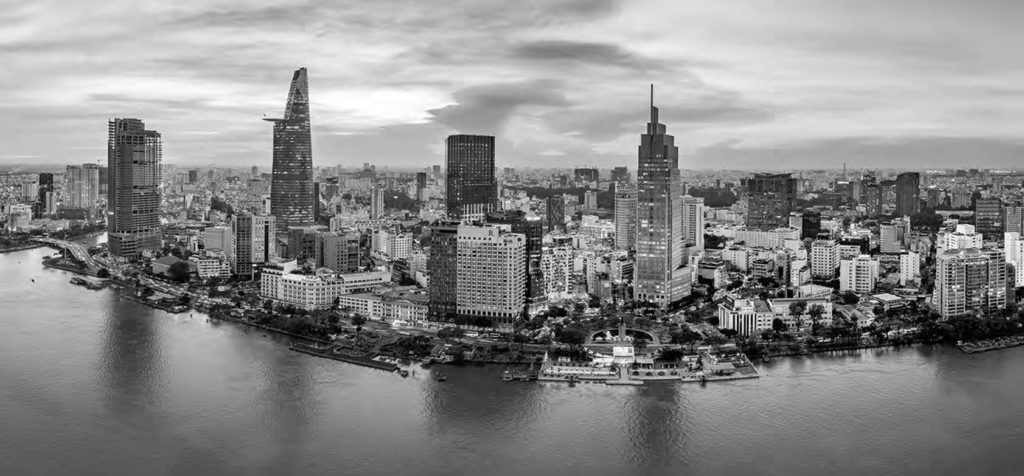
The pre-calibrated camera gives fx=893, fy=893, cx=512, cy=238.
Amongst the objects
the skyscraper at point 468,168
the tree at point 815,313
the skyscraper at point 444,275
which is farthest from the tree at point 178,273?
the tree at point 815,313

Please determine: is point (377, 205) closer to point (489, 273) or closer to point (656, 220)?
point (656, 220)

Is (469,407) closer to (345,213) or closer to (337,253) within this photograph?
(337,253)

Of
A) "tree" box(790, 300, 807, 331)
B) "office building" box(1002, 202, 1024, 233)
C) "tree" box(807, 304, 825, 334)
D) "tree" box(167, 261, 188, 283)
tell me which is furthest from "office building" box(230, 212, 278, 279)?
"office building" box(1002, 202, 1024, 233)

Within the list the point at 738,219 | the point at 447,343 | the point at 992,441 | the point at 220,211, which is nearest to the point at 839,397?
the point at 992,441

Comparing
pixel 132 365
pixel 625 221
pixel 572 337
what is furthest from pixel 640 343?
pixel 625 221

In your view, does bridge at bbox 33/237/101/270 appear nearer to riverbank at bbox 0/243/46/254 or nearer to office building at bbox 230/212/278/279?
riverbank at bbox 0/243/46/254

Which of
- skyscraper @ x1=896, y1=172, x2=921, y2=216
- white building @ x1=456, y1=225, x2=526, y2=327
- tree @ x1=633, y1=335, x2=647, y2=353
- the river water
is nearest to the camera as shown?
the river water
